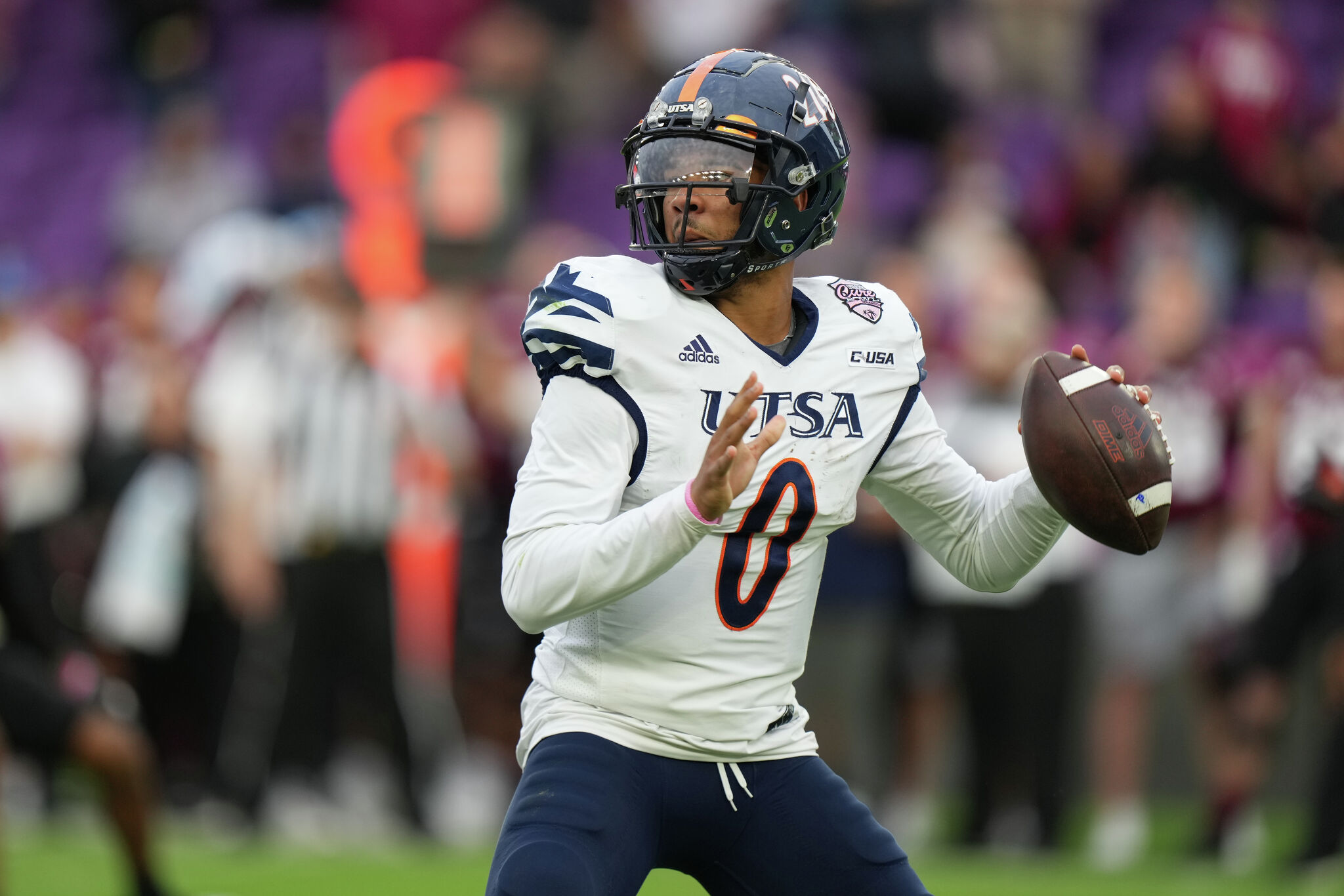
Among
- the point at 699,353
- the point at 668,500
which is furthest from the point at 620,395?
the point at 668,500

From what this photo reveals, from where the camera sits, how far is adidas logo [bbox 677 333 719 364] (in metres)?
2.98

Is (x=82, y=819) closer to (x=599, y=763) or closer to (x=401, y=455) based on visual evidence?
(x=401, y=455)

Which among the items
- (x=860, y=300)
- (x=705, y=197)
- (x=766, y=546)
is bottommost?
(x=766, y=546)

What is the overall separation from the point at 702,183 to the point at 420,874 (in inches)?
163

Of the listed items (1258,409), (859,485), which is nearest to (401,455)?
(1258,409)

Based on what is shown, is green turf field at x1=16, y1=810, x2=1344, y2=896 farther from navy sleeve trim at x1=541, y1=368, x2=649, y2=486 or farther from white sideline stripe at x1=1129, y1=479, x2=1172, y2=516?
navy sleeve trim at x1=541, y1=368, x2=649, y2=486

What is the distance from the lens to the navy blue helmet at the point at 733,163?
3059 millimetres

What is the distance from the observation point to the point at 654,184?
3.08 meters

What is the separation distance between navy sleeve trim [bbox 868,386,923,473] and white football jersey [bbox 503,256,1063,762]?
0.02 m

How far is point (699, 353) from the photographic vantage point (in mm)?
2996

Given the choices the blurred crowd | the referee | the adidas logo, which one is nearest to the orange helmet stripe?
the adidas logo

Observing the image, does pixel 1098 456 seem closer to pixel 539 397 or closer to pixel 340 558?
pixel 340 558

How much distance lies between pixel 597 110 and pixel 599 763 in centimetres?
825

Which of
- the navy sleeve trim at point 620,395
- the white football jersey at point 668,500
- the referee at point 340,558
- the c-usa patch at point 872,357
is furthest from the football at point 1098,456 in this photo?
the referee at point 340,558
